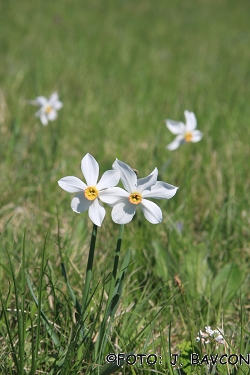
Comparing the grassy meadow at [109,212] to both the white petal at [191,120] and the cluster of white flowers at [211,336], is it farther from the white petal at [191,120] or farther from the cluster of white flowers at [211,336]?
the white petal at [191,120]

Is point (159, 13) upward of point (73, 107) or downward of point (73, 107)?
upward

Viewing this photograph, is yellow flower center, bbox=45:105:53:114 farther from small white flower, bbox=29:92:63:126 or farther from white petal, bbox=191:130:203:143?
white petal, bbox=191:130:203:143

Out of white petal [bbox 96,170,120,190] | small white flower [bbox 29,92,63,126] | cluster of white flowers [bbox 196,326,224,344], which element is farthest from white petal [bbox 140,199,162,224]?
small white flower [bbox 29,92,63,126]

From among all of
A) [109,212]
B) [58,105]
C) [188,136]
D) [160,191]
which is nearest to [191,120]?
[188,136]

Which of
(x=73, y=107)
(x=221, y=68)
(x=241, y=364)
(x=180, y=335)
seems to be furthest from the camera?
(x=221, y=68)

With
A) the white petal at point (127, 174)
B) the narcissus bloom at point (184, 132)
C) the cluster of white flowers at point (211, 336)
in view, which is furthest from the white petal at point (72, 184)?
the narcissus bloom at point (184, 132)

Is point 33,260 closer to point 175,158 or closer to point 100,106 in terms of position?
point 175,158

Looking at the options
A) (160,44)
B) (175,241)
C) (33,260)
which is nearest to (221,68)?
(160,44)
